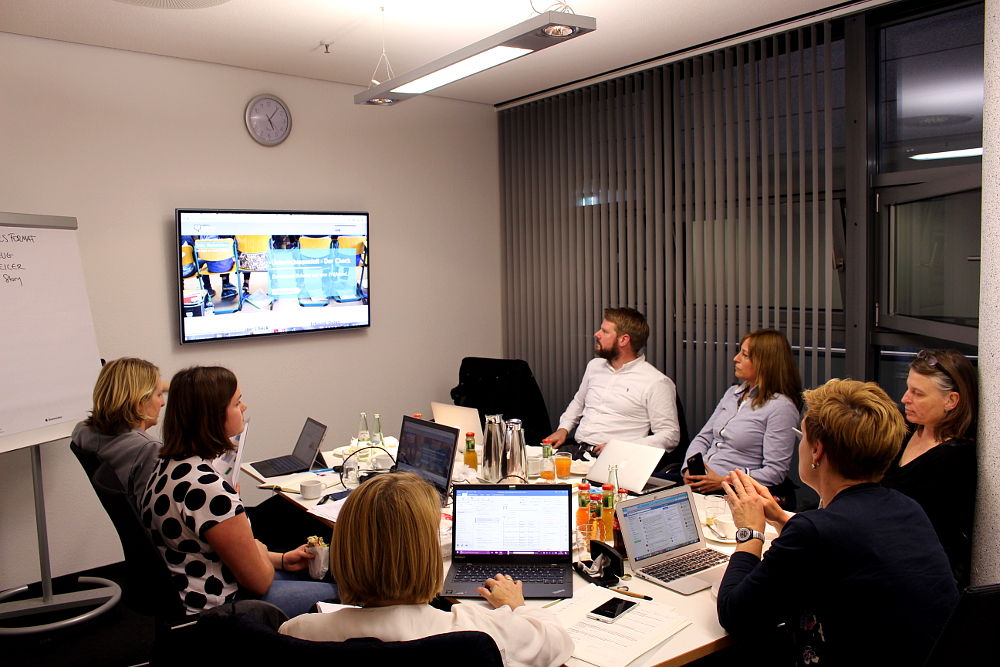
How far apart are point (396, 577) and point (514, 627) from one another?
14.0 inches

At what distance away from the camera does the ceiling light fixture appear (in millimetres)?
2467

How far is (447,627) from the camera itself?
156 cm

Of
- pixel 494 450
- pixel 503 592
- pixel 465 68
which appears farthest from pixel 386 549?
pixel 465 68

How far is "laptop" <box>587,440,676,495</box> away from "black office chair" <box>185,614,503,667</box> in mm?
1461

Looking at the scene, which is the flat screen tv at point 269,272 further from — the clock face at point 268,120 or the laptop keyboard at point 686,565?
the laptop keyboard at point 686,565

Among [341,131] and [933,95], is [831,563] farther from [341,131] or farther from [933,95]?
[341,131]

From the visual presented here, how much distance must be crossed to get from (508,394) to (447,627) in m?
3.35

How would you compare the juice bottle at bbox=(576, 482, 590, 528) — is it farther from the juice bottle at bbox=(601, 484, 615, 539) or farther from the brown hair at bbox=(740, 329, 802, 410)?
the brown hair at bbox=(740, 329, 802, 410)

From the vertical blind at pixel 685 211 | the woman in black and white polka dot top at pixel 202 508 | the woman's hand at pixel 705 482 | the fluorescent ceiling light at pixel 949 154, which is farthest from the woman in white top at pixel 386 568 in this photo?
the fluorescent ceiling light at pixel 949 154

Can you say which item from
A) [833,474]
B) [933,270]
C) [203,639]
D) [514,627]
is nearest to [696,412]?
[933,270]

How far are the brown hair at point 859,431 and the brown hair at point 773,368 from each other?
5.35 ft

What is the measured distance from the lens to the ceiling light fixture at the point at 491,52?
2467 millimetres

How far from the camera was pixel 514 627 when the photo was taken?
1.69 meters

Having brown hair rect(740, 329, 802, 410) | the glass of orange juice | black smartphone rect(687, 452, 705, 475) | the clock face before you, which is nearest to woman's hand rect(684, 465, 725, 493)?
black smartphone rect(687, 452, 705, 475)
